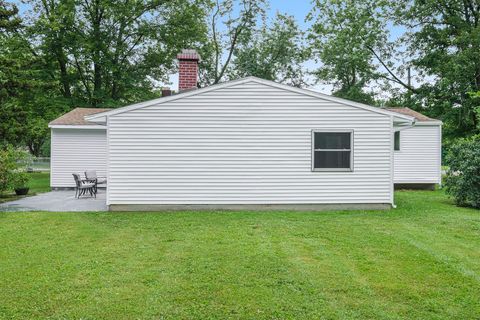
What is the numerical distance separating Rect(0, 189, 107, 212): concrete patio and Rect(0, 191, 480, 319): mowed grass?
1868 millimetres

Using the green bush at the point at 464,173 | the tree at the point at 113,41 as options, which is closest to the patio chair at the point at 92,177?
the tree at the point at 113,41

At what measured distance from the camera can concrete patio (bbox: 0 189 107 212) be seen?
1080 centimetres

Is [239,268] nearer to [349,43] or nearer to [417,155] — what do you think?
[417,155]

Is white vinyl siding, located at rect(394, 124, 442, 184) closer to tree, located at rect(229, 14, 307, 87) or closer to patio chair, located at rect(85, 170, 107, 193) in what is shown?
patio chair, located at rect(85, 170, 107, 193)

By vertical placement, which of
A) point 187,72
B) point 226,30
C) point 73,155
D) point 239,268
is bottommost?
point 239,268

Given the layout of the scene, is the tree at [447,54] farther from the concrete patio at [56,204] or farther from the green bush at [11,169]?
the green bush at [11,169]

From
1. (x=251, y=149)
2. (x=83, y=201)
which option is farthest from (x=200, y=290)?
(x=83, y=201)

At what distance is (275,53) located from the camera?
31.8 m

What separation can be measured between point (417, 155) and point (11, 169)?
1534 cm

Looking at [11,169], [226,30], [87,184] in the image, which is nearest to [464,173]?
[87,184]

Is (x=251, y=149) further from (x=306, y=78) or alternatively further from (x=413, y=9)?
(x=306, y=78)

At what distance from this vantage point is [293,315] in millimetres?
3820

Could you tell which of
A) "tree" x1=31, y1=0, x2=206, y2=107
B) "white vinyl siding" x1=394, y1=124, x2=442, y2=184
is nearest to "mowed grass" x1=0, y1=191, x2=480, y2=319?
"white vinyl siding" x1=394, y1=124, x2=442, y2=184

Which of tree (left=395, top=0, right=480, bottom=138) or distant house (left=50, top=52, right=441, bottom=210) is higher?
tree (left=395, top=0, right=480, bottom=138)
